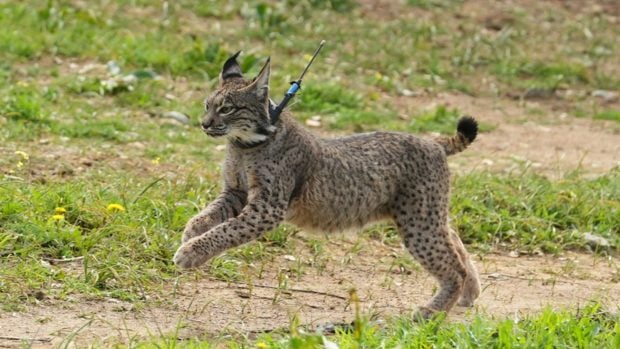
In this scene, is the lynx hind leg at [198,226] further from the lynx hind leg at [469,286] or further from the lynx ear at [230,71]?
the lynx hind leg at [469,286]

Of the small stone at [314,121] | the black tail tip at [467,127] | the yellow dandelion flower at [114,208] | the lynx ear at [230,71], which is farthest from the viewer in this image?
the small stone at [314,121]

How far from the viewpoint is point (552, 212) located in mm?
9445

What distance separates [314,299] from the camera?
7.45 metres

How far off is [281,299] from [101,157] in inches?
104

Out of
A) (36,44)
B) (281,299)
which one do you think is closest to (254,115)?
(281,299)

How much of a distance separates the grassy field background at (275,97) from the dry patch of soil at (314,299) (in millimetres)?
89

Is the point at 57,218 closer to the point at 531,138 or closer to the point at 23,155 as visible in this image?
the point at 23,155

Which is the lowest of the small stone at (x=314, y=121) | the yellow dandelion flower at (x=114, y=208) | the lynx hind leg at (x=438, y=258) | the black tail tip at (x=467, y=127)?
the small stone at (x=314, y=121)

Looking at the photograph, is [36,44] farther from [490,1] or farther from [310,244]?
[490,1]

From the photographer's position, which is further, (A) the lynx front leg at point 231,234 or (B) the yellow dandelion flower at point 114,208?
(B) the yellow dandelion flower at point 114,208

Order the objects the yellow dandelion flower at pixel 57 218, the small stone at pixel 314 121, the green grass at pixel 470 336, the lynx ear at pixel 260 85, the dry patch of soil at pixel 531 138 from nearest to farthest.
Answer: the green grass at pixel 470 336, the lynx ear at pixel 260 85, the yellow dandelion flower at pixel 57 218, the dry patch of soil at pixel 531 138, the small stone at pixel 314 121

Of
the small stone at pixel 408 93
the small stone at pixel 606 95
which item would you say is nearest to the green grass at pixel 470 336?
the small stone at pixel 408 93

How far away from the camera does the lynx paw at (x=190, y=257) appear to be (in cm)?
662

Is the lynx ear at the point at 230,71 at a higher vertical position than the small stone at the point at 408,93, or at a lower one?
higher
